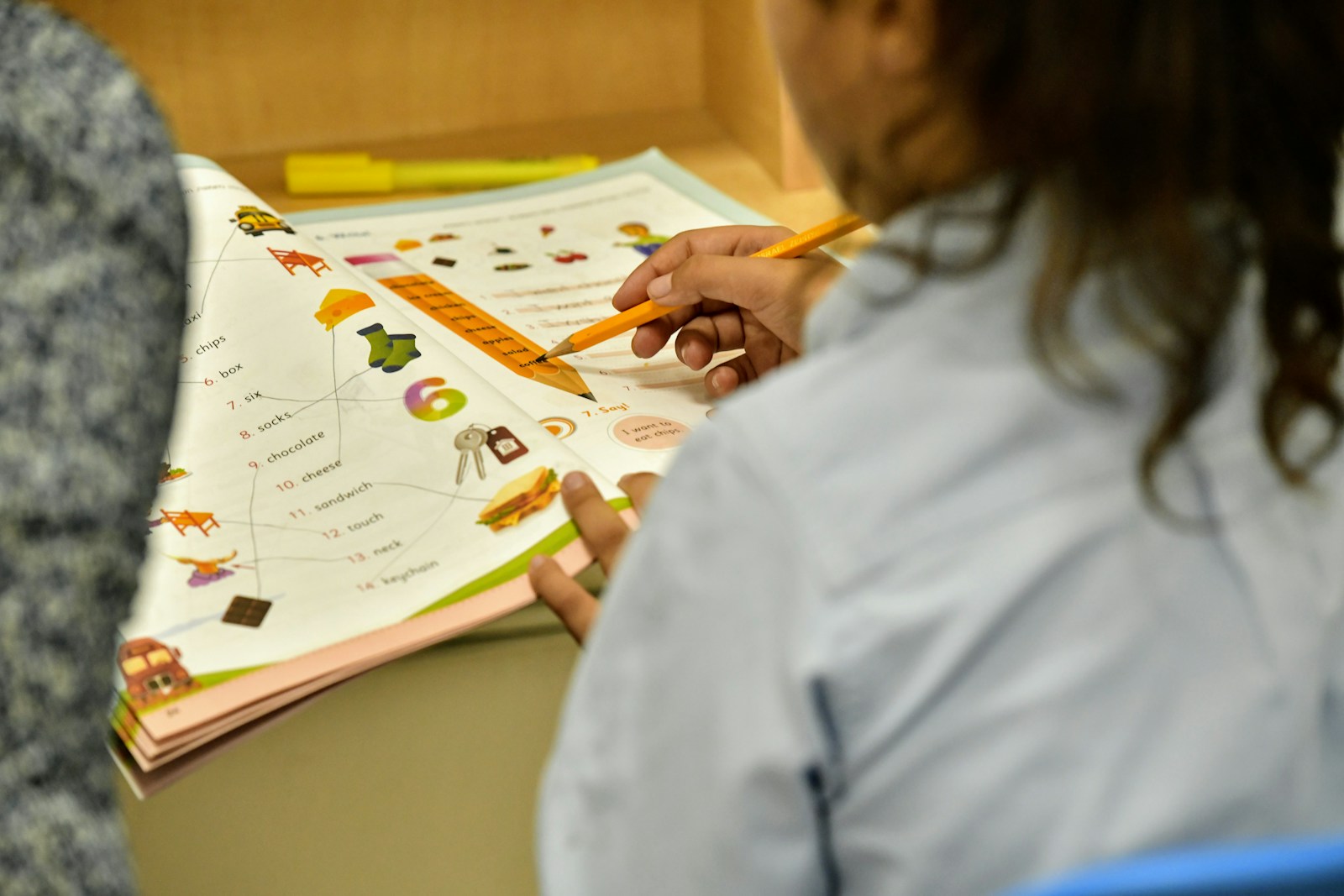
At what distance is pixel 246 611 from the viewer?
1.82 ft

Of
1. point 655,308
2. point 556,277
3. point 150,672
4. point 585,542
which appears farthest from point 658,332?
point 150,672

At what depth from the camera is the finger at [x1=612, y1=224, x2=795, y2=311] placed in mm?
788

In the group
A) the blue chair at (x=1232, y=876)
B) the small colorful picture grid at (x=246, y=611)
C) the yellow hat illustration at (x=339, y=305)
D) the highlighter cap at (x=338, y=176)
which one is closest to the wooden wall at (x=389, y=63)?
the highlighter cap at (x=338, y=176)

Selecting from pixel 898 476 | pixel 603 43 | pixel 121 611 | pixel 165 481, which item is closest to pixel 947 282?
pixel 898 476

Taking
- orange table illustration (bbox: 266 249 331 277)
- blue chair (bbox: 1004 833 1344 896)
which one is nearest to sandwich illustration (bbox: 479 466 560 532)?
orange table illustration (bbox: 266 249 331 277)

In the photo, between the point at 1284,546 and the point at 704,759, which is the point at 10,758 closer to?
the point at 704,759

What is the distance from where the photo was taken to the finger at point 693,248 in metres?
0.79

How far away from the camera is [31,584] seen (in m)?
0.35

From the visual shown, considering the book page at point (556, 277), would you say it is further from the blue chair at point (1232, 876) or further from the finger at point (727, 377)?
the blue chair at point (1232, 876)

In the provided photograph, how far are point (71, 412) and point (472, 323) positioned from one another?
17.7 inches

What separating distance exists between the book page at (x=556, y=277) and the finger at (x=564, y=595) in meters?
0.08

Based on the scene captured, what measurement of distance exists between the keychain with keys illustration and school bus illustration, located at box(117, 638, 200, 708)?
0.51 ft

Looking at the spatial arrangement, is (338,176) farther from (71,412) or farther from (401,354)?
(71,412)

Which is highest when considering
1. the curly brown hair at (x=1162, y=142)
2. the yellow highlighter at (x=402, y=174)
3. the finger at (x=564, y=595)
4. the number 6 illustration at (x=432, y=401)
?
the curly brown hair at (x=1162, y=142)
